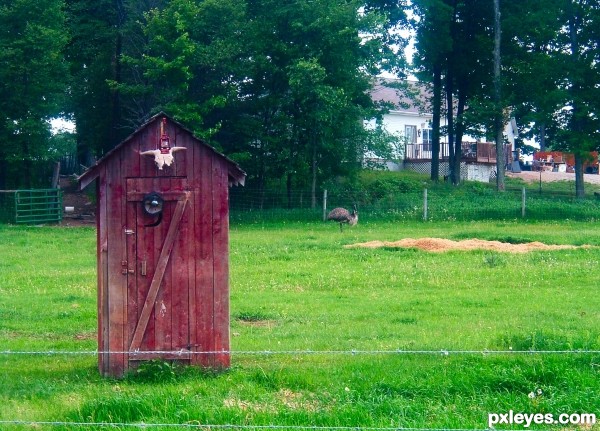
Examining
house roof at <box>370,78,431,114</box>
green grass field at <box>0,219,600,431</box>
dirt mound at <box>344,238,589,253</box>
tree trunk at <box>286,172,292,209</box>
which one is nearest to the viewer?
green grass field at <box>0,219,600,431</box>

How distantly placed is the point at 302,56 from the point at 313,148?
12.8 feet

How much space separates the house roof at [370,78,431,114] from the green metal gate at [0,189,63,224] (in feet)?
61.6

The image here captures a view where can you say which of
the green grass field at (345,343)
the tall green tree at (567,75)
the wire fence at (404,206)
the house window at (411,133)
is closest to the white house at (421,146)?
Result: the house window at (411,133)

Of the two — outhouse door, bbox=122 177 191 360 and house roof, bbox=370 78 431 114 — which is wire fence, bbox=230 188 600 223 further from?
outhouse door, bbox=122 177 191 360

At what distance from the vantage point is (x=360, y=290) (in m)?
17.2

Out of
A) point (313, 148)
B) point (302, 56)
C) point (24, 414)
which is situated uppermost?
point (302, 56)

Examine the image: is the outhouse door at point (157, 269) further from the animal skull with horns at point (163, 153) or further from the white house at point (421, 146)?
the white house at point (421, 146)

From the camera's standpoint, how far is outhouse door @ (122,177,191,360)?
10.1m

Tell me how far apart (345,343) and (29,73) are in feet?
94.1

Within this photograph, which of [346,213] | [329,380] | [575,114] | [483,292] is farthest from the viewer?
[575,114]

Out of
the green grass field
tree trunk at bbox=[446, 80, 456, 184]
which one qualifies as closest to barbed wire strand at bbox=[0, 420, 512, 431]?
the green grass field

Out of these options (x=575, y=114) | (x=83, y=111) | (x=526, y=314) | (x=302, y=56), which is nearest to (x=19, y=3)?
(x=83, y=111)

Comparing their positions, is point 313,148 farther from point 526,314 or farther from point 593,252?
point 526,314

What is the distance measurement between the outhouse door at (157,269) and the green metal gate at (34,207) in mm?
25908
